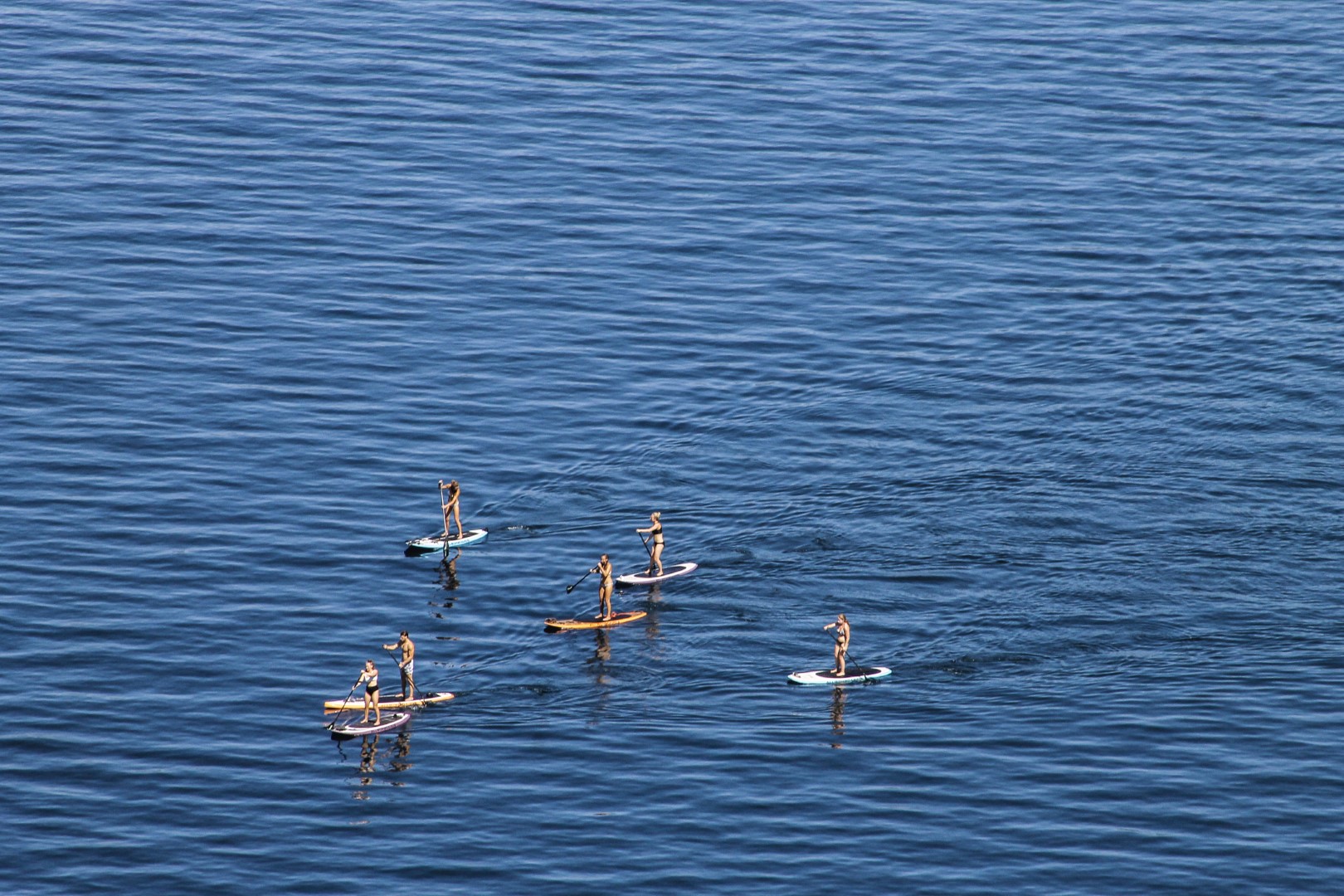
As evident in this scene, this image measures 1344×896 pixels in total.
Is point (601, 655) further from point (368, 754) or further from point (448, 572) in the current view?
point (368, 754)

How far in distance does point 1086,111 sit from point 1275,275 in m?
20.9

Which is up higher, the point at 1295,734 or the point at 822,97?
the point at 822,97

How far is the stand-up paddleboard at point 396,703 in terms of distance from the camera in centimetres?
5659

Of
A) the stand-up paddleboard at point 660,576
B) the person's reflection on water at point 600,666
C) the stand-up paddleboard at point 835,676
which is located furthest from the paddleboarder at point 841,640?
the stand-up paddleboard at point 660,576

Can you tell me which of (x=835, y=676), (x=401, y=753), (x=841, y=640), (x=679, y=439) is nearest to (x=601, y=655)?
(x=835, y=676)

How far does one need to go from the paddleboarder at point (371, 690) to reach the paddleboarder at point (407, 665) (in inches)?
44.2

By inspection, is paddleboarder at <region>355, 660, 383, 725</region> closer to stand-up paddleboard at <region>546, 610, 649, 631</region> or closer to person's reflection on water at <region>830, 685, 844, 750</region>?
stand-up paddleboard at <region>546, 610, 649, 631</region>

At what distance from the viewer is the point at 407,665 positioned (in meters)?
57.6

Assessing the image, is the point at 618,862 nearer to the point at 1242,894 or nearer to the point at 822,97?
the point at 1242,894

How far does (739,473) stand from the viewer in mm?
72188

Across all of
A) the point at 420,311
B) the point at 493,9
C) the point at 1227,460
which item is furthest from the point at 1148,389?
the point at 493,9

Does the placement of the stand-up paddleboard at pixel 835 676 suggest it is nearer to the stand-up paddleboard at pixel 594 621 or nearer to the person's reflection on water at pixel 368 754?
the stand-up paddleboard at pixel 594 621

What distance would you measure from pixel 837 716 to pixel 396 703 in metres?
12.9

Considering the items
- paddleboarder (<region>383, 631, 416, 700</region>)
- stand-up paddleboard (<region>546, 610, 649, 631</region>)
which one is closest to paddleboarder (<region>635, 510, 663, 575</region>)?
stand-up paddleboard (<region>546, 610, 649, 631</region>)
